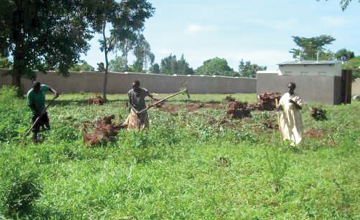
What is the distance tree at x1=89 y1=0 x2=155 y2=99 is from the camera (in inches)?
1105

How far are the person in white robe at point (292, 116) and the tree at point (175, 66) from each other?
7399cm

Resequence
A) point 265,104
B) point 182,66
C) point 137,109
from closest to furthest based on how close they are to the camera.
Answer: point 137,109, point 265,104, point 182,66

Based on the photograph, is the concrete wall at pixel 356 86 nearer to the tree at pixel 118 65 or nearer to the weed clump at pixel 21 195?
the tree at pixel 118 65

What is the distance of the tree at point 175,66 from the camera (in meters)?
85.5

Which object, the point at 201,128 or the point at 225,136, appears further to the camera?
the point at 201,128

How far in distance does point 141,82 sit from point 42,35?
12.9 meters

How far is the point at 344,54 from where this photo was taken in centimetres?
5647

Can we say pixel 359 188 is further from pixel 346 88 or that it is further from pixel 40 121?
pixel 346 88

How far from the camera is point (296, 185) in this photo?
267 inches

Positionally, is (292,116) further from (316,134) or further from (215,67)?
(215,67)

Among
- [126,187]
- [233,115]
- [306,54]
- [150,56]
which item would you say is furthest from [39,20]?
[150,56]

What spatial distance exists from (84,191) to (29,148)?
318 centimetres

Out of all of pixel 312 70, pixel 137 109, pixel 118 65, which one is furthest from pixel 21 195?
pixel 118 65

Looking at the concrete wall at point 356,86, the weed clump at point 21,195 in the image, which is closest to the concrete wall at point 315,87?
the concrete wall at point 356,86
